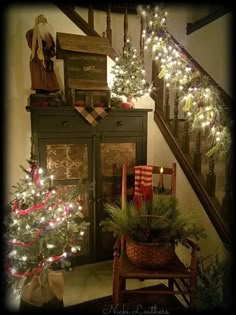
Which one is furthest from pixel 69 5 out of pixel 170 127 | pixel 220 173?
pixel 220 173

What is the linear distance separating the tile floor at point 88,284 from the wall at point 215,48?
2.32 meters

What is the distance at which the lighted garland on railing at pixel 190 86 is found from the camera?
176 centimetres

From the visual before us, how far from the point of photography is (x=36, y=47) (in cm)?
216

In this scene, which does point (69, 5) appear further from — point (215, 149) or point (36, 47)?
point (215, 149)

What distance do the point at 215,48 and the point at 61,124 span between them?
2304 millimetres

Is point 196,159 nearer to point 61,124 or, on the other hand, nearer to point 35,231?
point 61,124

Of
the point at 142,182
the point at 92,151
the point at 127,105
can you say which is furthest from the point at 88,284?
the point at 127,105

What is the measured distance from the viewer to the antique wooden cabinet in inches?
83.3

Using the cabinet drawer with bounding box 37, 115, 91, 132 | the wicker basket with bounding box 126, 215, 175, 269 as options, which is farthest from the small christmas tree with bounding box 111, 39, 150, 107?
the wicker basket with bounding box 126, 215, 175, 269

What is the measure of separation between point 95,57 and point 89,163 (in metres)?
0.92

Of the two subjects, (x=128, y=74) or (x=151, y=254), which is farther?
(x=128, y=74)

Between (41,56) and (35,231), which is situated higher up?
(41,56)

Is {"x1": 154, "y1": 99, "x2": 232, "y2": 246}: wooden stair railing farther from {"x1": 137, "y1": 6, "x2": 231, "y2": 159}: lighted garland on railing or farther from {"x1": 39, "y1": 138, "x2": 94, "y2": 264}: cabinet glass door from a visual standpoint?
{"x1": 39, "y1": 138, "x2": 94, "y2": 264}: cabinet glass door

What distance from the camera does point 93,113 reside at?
7.24 ft
